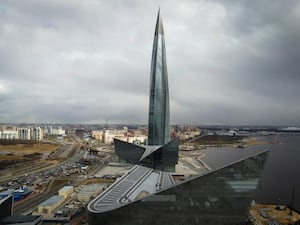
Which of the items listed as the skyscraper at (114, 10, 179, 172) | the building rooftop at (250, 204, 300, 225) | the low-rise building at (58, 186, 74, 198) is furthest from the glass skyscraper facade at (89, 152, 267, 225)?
the low-rise building at (58, 186, 74, 198)

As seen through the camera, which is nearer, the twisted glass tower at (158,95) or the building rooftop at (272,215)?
the building rooftop at (272,215)

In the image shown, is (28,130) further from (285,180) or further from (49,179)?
(285,180)

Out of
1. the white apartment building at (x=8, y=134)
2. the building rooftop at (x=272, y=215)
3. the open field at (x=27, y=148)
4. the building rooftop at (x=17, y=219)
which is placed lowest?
the building rooftop at (x=272, y=215)

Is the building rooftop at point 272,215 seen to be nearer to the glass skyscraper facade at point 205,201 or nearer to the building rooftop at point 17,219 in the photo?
the glass skyscraper facade at point 205,201

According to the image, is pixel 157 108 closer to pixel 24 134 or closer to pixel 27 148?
pixel 27 148

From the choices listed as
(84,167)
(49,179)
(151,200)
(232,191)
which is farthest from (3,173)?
(232,191)

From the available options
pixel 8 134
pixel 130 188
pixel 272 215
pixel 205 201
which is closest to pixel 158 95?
pixel 130 188


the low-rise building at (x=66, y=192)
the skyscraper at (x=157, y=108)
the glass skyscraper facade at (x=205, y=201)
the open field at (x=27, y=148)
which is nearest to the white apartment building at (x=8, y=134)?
the open field at (x=27, y=148)

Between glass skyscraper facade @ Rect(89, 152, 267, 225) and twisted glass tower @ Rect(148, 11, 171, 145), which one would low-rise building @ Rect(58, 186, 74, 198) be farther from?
glass skyscraper facade @ Rect(89, 152, 267, 225)
